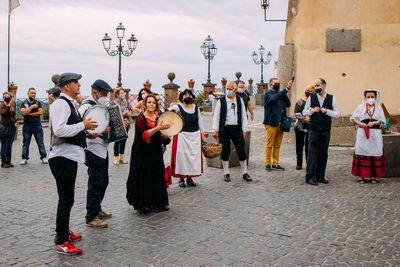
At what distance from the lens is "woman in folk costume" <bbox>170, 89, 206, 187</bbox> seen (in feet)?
27.3

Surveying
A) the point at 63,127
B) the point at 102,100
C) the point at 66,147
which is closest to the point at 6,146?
the point at 102,100

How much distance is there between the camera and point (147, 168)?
6559 mm

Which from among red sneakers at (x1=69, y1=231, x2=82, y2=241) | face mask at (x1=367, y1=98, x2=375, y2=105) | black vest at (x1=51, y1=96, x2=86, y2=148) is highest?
face mask at (x1=367, y1=98, x2=375, y2=105)

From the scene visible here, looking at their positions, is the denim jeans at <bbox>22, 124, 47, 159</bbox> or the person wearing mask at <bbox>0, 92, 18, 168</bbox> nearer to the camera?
the person wearing mask at <bbox>0, 92, 18, 168</bbox>

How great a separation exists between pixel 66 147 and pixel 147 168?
5.80 feet

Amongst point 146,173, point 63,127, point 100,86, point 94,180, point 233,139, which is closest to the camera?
point 63,127

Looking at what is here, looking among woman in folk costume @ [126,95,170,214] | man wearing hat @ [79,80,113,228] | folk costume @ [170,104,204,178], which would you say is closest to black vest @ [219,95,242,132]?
folk costume @ [170,104,204,178]

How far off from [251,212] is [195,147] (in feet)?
7.24

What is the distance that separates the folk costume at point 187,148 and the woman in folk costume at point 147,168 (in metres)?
1.66

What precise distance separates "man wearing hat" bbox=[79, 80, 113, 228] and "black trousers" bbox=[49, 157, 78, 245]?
739 millimetres

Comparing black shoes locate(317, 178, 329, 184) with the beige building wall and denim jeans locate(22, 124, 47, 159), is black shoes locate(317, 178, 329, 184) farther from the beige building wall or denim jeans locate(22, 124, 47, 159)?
denim jeans locate(22, 124, 47, 159)

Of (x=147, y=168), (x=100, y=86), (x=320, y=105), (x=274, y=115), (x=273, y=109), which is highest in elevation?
(x=100, y=86)

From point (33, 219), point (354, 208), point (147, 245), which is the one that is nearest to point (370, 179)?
point (354, 208)

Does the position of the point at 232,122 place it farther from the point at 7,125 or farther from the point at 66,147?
the point at 7,125
